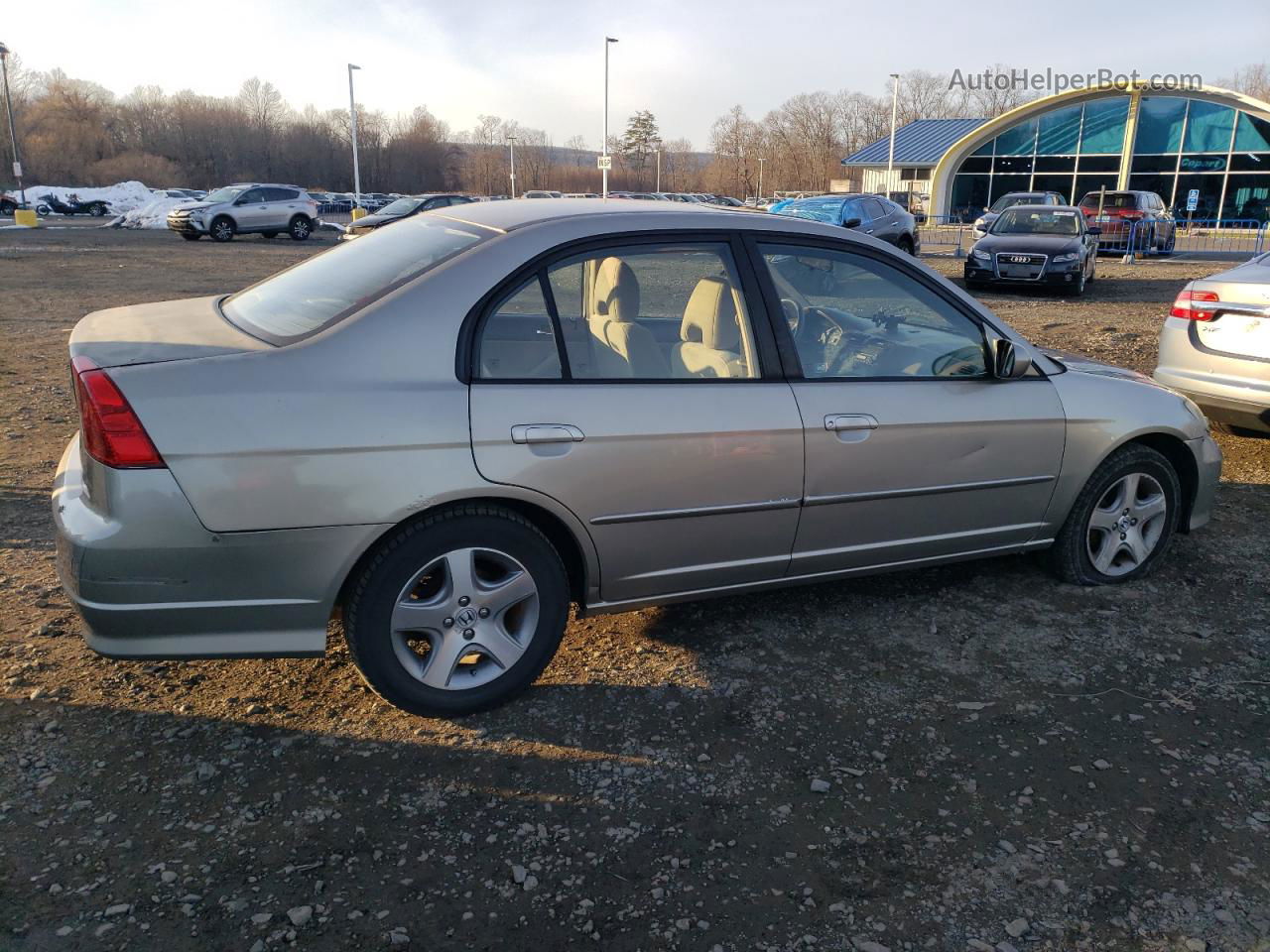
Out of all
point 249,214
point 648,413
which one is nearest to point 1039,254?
point 648,413

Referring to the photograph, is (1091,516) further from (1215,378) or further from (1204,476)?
(1215,378)

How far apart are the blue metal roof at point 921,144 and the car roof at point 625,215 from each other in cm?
5409

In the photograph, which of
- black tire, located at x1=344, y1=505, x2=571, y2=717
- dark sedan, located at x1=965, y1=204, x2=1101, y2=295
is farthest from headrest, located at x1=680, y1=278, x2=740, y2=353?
dark sedan, located at x1=965, y1=204, x2=1101, y2=295

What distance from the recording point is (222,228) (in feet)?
97.6

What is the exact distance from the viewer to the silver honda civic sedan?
2797 millimetres

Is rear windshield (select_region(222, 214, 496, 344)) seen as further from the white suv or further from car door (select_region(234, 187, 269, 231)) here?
car door (select_region(234, 187, 269, 231))

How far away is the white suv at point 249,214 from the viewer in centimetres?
2952

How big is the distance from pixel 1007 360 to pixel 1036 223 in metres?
15.9

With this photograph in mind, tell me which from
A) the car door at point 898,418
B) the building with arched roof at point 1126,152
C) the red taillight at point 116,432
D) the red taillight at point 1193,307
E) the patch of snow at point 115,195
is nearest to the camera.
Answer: the red taillight at point 116,432

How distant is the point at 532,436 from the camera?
3068mm

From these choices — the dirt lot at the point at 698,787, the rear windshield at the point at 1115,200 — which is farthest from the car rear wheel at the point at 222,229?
the dirt lot at the point at 698,787

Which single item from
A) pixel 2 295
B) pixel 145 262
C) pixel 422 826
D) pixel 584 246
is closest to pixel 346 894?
pixel 422 826

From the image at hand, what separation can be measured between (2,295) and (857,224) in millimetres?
15288

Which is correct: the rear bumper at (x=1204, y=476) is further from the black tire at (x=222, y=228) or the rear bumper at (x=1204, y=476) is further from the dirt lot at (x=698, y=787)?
the black tire at (x=222, y=228)
